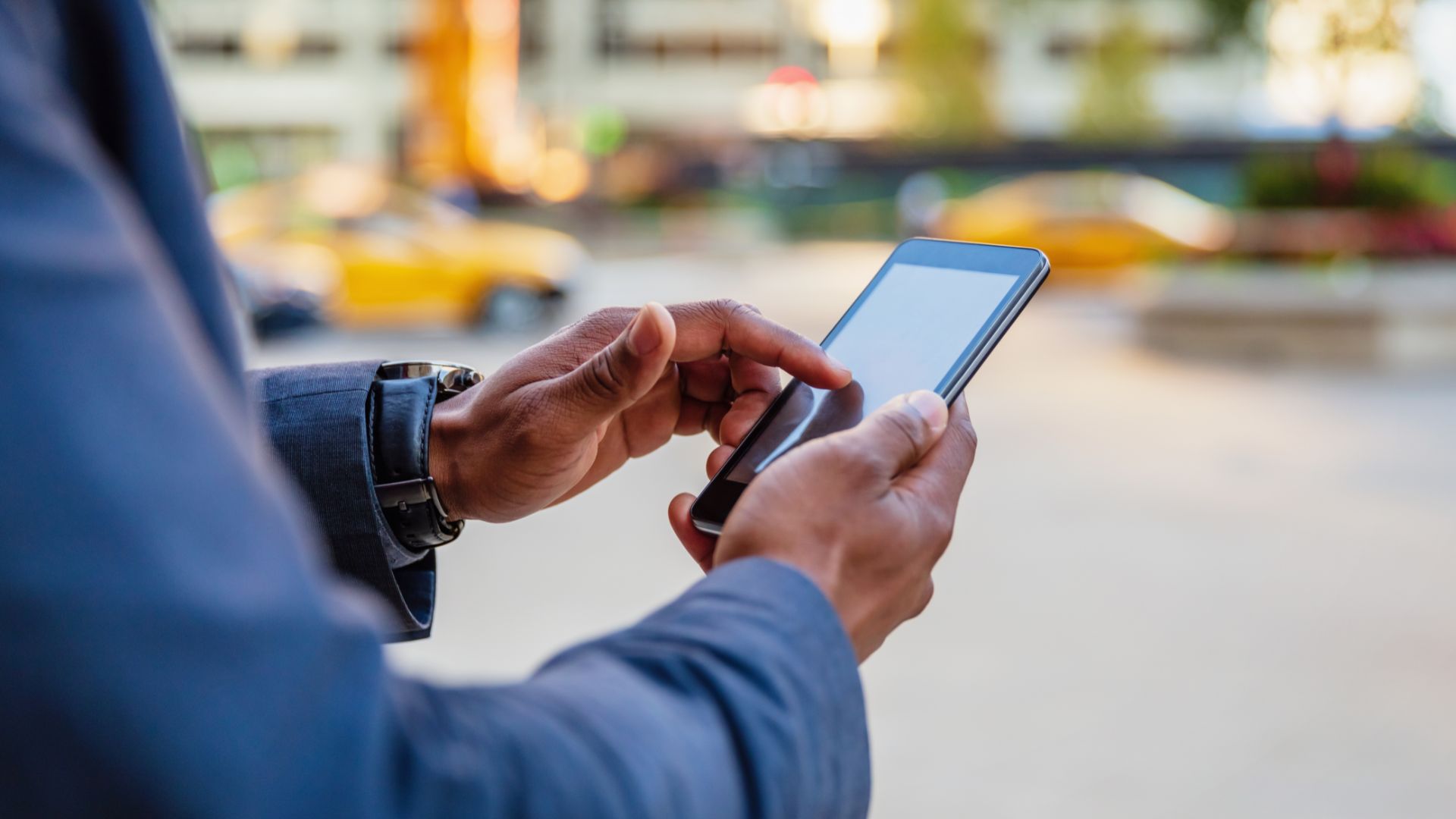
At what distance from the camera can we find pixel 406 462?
1435 millimetres

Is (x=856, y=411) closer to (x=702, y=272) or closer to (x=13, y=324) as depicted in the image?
(x=13, y=324)

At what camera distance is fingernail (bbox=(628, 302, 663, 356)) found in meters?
1.24

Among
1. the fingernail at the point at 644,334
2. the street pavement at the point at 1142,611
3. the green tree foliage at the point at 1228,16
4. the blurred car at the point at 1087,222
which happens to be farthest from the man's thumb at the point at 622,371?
the blurred car at the point at 1087,222

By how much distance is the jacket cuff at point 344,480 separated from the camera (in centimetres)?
136

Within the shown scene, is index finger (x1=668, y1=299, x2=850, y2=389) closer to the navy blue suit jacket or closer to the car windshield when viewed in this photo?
the navy blue suit jacket

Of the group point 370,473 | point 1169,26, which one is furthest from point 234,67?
point 370,473

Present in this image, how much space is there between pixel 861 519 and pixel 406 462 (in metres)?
0.68

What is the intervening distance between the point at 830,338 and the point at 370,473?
485 mm

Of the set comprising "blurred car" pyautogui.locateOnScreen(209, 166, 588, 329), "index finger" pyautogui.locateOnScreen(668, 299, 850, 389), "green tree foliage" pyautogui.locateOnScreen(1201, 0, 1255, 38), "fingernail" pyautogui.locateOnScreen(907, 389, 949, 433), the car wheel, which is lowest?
the car wheel

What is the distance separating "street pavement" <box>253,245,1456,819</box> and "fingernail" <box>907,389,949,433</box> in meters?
0.43

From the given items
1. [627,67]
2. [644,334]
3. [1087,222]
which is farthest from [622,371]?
[627,67]

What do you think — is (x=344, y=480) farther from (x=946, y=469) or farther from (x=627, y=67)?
(x=627, y=67)

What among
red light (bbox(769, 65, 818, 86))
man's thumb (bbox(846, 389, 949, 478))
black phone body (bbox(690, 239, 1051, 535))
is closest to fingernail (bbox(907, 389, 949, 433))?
man's thumb (bbox(846, 389, 949, 478))

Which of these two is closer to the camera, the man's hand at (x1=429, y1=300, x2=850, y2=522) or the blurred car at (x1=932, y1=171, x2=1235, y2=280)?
the man's hand at (x1=429, y1=300, x2=850, y2=522)
